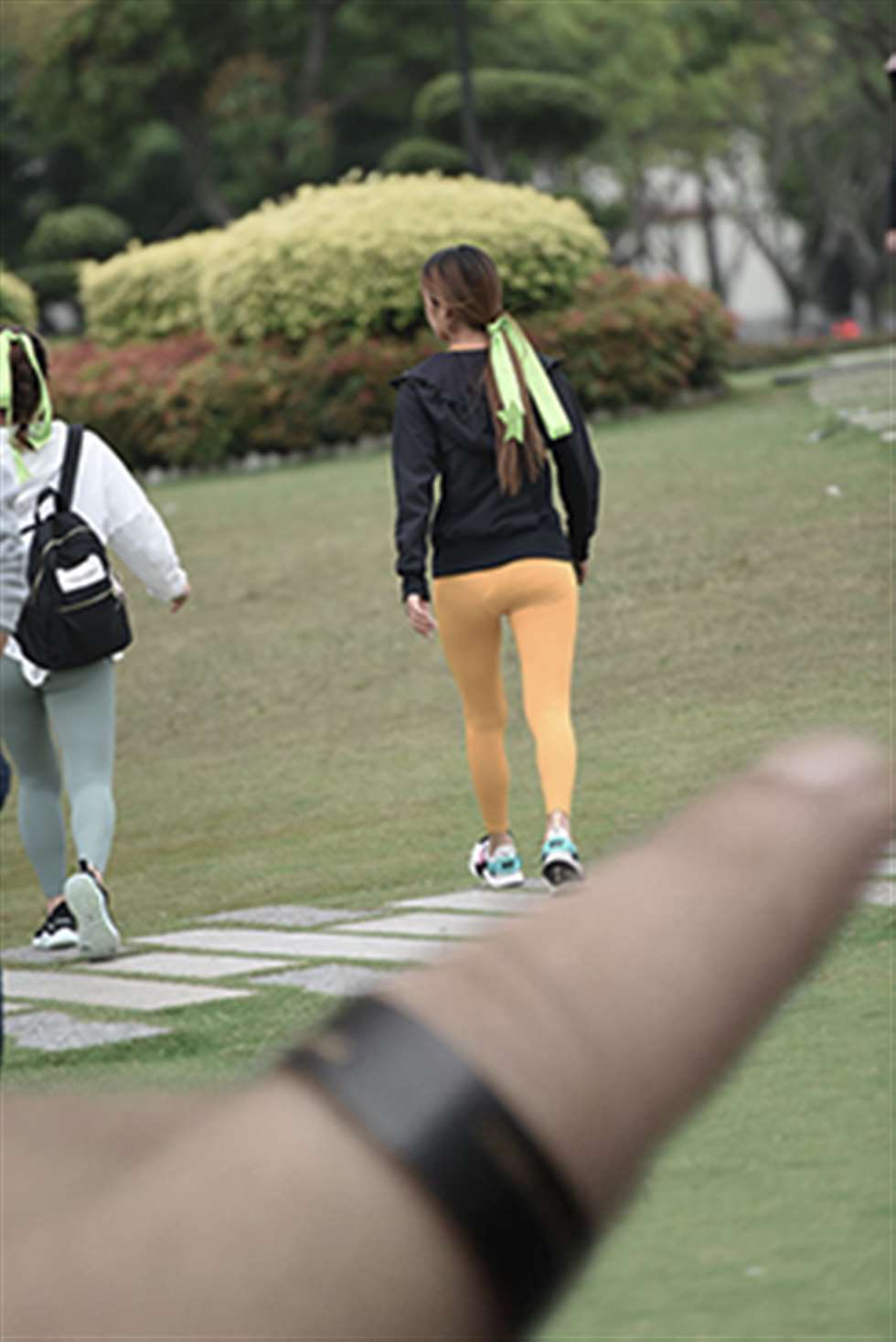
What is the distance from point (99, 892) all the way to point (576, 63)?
1988 inches

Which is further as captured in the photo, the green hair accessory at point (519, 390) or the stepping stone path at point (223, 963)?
the green hair accessory at point (519, 390)

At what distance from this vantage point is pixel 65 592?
732 centimetres

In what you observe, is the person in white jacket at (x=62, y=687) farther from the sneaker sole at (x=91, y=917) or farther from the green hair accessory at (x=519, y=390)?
the green hair accessory at (x=519, y=390)

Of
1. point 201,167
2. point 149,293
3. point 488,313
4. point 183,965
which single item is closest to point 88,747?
point 183,965

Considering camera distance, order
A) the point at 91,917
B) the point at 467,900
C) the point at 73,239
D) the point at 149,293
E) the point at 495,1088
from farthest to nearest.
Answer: the point at 73,239
the point at 149,293
the point at 467,900
the point at 91,917
the point at 495,1088

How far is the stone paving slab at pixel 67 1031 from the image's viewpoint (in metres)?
5.85

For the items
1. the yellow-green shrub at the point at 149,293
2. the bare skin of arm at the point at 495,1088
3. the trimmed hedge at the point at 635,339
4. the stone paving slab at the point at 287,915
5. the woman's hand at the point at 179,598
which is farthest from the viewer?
the yellow-green shrub at the point at 149,293

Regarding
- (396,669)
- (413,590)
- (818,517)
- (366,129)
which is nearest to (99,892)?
(413,590)

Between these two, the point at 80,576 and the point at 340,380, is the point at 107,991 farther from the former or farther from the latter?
the point at 340,380

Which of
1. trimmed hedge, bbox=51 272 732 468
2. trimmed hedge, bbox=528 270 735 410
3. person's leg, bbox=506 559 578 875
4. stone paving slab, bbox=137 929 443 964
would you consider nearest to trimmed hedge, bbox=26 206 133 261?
trimmed hedge, bbox=51 272 732 468

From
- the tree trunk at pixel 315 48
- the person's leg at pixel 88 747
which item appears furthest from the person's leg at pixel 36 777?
the tree trunk at pixel 315 48

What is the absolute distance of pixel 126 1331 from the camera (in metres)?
0.61

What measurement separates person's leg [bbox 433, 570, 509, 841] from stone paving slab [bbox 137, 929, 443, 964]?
2.92ft

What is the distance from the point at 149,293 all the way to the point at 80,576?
82.1 ft
